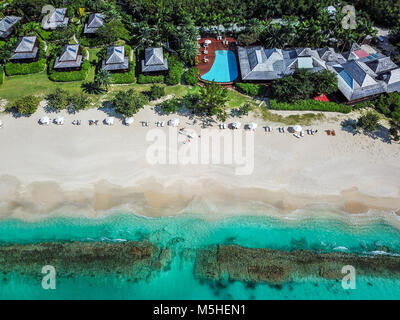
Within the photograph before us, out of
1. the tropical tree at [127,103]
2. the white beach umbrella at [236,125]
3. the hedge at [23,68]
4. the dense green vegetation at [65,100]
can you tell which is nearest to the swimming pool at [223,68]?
the white beach umbrella at [236,125]

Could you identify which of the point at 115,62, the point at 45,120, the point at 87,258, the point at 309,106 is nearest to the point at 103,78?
the point at 115,62

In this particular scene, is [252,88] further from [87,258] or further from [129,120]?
[87,258]

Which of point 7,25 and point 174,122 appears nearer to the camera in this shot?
point 174,122

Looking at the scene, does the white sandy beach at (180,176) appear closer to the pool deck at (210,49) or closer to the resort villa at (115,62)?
the resort villa at (115,62)

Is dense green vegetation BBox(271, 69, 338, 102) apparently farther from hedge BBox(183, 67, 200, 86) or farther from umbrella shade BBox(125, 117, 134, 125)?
umbrella shade BBox(125, 117, 134, 125)
